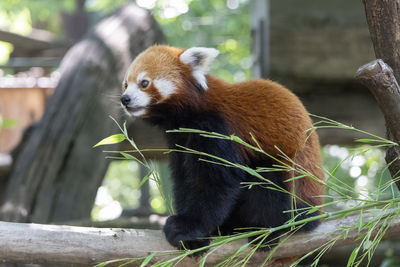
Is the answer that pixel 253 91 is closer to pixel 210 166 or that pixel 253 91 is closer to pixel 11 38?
pixel 210 166

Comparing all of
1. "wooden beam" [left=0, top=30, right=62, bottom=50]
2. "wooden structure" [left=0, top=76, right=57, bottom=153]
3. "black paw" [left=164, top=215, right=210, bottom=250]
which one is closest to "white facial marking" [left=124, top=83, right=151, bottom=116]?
"black paw" [left=164, top=215, right=210, bottom=250]

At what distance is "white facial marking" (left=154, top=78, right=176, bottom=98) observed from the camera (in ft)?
7.71

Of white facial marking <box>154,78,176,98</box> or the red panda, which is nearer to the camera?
A: the red panda

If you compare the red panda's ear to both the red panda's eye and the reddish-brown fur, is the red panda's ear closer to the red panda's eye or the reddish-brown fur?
the reddish-brown fur

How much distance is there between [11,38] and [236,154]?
4226mm

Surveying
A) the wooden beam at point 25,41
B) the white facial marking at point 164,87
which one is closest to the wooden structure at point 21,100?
the wooden beam at point 25,41

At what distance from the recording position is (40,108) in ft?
16.0

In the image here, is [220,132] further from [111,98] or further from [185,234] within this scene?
[111,98]

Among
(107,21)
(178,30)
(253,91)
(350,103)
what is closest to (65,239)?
(253,91)

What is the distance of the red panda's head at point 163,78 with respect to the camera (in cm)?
234

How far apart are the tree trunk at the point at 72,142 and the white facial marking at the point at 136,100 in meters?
1.46

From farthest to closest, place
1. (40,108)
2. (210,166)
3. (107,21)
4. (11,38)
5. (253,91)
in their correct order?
1. (11,38)
2. (40,108)
3. (107,21)
4. (253,91)
5. (210,166)

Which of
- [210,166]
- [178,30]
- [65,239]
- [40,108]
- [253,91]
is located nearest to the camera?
[65,239]

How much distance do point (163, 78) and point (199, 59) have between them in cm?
19
